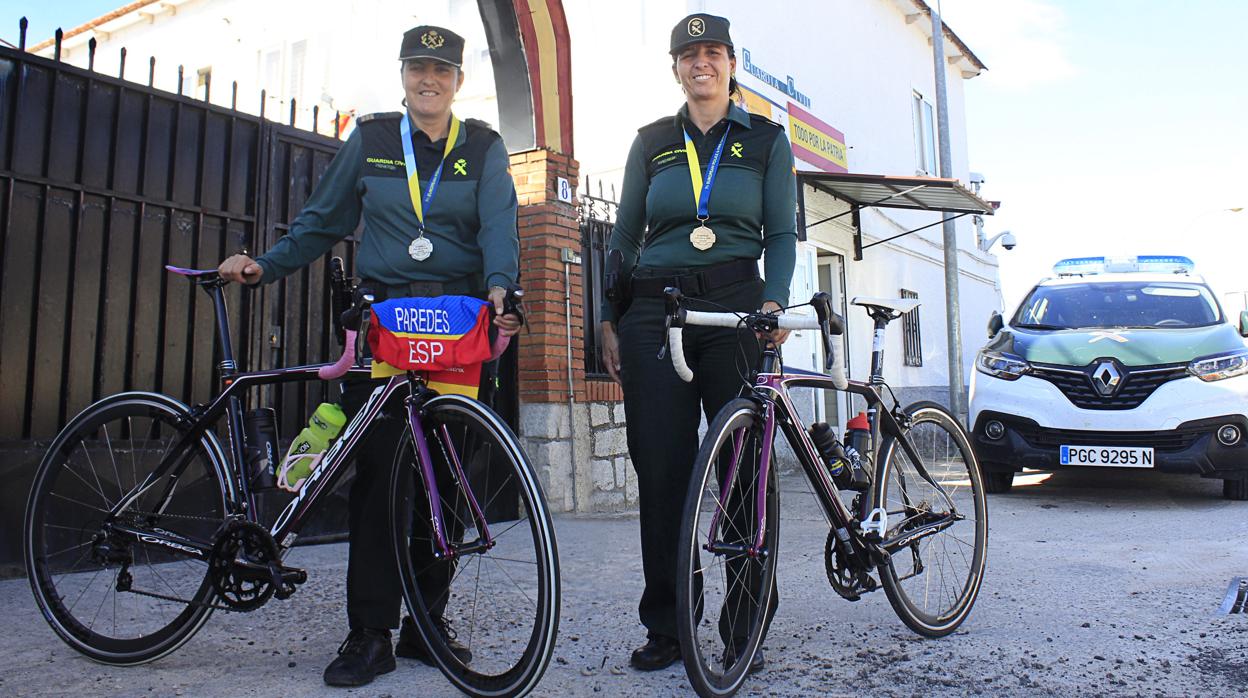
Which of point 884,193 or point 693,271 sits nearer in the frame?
point 693,271

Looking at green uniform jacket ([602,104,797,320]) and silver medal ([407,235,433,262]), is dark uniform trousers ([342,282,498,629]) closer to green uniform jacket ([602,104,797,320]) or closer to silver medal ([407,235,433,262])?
silver medal ([407,235,433,262])

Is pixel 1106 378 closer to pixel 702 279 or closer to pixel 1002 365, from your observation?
pixel 1002 365

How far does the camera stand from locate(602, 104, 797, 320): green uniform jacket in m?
2.98

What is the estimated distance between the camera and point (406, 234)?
9.70 ft

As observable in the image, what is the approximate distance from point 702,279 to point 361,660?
157 centimetres

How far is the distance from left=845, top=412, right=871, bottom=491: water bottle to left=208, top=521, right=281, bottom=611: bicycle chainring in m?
1.81

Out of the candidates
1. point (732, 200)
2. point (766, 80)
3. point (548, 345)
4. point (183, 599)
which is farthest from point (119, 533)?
point (766, 80)

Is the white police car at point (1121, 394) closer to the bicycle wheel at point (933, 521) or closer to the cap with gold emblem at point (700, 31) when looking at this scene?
the bicycle wheel at point (933, 521)

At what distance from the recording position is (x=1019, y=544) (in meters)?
5.12

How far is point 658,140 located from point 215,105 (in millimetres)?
3080

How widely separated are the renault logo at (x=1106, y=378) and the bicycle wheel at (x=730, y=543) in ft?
16.3

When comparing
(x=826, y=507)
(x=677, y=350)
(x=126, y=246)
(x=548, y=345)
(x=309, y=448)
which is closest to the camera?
(x=677, y=350)

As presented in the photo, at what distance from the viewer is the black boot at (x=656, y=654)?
284 centimetres

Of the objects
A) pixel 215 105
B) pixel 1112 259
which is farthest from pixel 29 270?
pixel 1112 259
